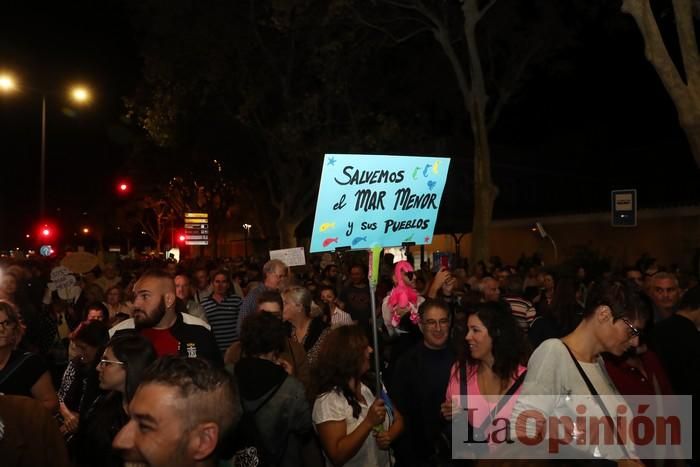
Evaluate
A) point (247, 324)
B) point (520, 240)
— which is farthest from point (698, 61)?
point (520, 240)

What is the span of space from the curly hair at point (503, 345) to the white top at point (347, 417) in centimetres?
81

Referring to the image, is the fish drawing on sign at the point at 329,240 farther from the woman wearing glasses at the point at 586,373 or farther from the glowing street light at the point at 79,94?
the glowing street light at the point at 79,94

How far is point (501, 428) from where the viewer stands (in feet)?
14.4

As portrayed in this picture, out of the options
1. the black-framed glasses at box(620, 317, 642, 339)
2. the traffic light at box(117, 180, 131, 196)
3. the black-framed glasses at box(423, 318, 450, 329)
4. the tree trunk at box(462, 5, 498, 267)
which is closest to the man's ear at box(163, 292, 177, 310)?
the black-framed glasses at box(423, 318, 450, 329)

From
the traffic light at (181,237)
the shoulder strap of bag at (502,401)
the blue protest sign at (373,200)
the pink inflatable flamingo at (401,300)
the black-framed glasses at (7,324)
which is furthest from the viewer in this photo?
the traffic light at (181,237)

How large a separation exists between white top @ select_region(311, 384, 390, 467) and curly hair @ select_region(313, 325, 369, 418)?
34mm

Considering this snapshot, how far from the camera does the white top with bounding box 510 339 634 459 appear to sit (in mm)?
3797

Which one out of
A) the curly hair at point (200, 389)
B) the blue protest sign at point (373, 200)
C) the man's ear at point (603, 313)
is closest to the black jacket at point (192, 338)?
the blue protest sign at point (373, 200)

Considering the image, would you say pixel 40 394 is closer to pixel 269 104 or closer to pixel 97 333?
pixel 97 333

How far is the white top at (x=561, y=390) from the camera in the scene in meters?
3.80

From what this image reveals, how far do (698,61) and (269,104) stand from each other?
56.3 feet

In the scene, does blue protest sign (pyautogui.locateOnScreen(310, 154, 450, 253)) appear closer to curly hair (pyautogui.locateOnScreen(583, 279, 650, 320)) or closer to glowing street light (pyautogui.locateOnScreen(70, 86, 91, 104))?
curly hair (pyautogui.locateOnScreen(583, 279, 650, 320))

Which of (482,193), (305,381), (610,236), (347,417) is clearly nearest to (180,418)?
(347,417)

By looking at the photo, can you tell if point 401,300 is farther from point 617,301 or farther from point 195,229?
point 195,229
